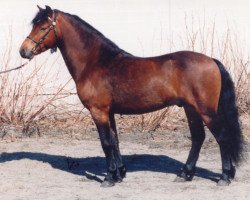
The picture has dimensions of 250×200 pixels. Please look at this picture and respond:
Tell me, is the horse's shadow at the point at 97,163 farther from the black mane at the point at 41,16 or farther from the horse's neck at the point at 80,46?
the black mane at the point at 41,16

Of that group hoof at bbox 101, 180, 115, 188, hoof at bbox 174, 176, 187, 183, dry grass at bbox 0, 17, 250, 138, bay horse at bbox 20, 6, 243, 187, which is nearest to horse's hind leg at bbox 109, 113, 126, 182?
bay horse at bbox 20, 6, 243, 187

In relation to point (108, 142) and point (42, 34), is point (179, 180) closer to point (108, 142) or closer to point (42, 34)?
point (108, 142)

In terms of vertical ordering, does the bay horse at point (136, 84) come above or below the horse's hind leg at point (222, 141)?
above

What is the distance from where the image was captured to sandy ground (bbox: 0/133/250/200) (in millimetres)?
6043

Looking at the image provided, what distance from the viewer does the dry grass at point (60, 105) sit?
919 centimetres

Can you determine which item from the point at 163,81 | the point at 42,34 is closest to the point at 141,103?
the point at 163,81

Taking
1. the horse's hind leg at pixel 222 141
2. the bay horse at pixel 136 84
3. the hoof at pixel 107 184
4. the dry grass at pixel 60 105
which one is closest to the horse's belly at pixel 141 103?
the bay horse at pixel 136 84

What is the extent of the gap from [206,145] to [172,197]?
8.34ft

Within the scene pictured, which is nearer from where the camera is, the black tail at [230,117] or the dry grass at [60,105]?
the black tail at [230,117]

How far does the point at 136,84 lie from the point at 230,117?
3.62 feet

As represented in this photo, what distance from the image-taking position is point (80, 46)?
6.41 metres

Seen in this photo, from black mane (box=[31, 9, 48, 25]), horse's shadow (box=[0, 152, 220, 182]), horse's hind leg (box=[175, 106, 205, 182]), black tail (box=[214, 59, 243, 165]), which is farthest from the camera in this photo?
horse's shadow (box=[0, 152, 220, 182])

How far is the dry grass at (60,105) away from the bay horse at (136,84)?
2.68 metres

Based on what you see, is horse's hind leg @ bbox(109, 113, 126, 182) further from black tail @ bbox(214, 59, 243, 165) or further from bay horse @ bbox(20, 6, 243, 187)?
black tail @ bbox(214, 59, 243, 165)
